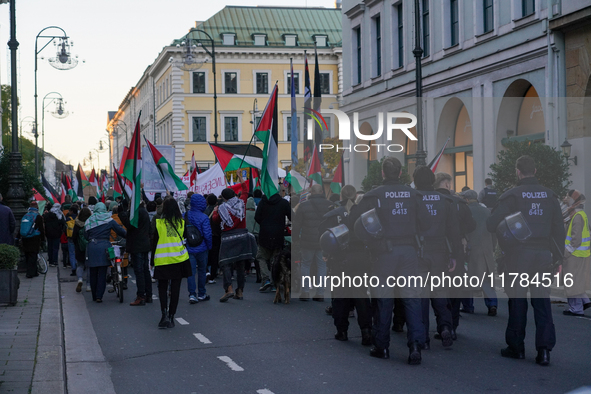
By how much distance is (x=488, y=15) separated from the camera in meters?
23.2

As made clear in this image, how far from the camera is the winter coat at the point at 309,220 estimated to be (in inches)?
489

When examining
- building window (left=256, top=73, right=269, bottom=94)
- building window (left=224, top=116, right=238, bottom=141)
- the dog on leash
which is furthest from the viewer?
building window (left=256, top=73, right=269, bottom=94)

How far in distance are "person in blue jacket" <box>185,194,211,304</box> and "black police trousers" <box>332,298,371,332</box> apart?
13.9 ft

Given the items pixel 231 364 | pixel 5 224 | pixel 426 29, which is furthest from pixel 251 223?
pixel 426 29

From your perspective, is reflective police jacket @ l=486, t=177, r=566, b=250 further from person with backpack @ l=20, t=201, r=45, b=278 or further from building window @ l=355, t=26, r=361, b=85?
building window @ l=355, t=26, r=361, b=85

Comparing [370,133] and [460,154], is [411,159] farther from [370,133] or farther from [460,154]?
[460,154]

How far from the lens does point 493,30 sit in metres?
22.5

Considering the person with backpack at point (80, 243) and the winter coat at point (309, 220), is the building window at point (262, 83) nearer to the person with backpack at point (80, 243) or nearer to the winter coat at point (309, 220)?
the person with backpack at point (80, 243)

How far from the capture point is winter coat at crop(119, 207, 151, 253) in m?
13.6

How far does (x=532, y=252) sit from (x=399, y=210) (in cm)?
140

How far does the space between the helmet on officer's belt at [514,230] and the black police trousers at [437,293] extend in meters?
0.88

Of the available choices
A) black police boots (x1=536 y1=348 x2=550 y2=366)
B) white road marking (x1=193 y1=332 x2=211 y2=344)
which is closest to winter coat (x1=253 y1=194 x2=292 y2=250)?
white road marking (x1=193 y1=332 x2=211 y2=344)

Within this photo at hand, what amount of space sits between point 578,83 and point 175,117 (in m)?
49.1

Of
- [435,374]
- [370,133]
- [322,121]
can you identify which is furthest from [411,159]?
[435,374]
